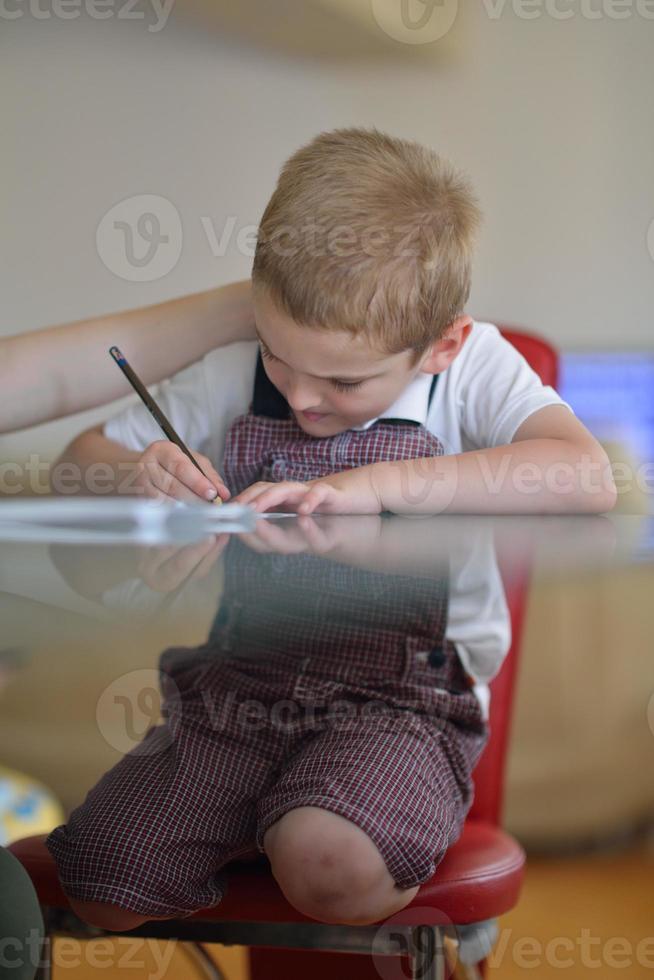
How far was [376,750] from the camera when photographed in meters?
0.72

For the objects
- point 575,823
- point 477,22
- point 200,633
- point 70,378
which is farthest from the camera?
point 477,22

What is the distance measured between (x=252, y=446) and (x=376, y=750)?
0.42 m

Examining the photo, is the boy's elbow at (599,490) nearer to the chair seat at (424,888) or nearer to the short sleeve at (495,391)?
the short sleeve at (495,391)

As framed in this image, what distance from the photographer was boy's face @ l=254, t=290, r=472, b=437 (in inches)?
36.9

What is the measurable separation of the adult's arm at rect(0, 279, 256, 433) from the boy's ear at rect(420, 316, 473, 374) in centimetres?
17

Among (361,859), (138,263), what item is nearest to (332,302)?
(361,859)

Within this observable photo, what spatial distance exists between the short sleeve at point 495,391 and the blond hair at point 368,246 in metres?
0.07

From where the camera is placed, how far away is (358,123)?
2.92 m

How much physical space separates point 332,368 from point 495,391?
6.9 inches

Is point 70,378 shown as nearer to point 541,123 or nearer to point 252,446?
point 252,446

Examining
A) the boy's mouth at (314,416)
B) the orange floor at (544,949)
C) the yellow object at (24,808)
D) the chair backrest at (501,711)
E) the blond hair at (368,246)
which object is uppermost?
the blond hair at (368,246)

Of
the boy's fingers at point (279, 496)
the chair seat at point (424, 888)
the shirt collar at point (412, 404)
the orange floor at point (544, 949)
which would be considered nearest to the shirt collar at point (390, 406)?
the shirt collar at point (412, 404)

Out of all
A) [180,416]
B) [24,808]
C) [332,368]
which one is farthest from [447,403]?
[24,808]

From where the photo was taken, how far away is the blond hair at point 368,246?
3.06 ft
